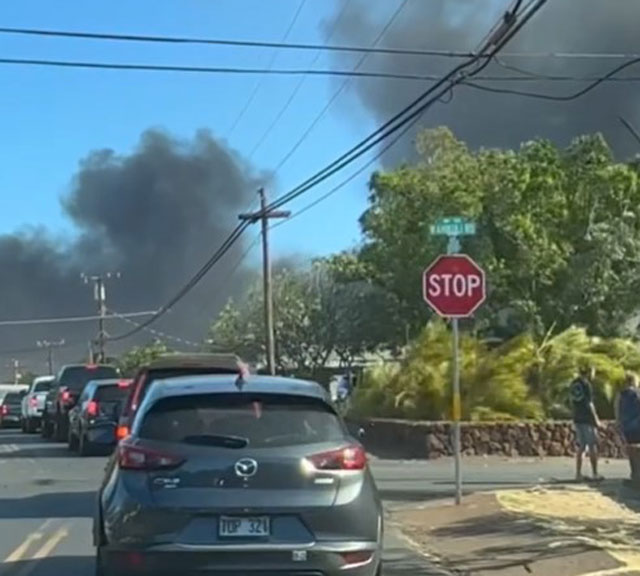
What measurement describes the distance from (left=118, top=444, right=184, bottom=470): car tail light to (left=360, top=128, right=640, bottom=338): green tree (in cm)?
3180

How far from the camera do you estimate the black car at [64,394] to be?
36500 mm

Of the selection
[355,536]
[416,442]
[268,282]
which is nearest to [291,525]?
[355,536]

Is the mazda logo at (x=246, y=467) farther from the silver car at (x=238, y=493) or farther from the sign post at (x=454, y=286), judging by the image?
the sign post at (x=454, y=286)

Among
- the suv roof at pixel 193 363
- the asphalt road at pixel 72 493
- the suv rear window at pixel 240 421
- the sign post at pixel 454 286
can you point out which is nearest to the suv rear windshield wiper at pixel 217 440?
the suv rear window at pixel 240 421

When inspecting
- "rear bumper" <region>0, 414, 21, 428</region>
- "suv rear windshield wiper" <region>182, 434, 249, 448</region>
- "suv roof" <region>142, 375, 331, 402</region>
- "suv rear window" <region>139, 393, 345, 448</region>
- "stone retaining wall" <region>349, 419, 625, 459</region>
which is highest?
"rear bumper" <region>0, 414, 21, 428</region>

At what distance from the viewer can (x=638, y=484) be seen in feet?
59.2

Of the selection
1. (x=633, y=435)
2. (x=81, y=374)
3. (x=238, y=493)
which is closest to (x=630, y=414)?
(x=633, y=435)

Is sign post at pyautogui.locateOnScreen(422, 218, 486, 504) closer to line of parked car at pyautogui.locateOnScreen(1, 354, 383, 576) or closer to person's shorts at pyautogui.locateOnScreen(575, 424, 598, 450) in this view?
person's shorts at pyautogui.locateOnScreen(575, 424, 598, 450)

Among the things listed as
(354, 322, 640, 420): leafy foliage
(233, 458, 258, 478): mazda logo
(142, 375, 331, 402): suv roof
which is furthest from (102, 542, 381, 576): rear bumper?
(354, 322, 640, 420): leafy foliage

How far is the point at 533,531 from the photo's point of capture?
14750mm

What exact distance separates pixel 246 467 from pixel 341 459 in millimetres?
692

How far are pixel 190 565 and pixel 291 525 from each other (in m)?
0.71

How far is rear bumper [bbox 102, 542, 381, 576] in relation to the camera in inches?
370

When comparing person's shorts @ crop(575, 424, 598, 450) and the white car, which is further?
the white car
